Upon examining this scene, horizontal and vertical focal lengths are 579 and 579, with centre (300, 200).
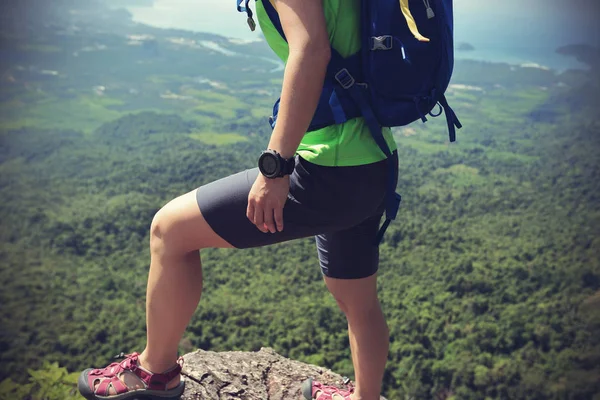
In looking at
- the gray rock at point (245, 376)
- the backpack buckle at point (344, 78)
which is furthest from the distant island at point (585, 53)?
the backpack buckle at point (344, 78)

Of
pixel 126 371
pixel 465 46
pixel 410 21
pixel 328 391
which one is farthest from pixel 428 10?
pixel 465 46

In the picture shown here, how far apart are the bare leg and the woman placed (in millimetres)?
12

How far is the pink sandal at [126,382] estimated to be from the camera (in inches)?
71.3

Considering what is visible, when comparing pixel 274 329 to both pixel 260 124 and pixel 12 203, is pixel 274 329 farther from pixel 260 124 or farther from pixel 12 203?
pixel 260 124

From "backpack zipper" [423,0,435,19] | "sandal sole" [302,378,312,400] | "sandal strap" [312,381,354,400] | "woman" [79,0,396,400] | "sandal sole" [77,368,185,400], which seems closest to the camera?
"woman" [79,0,396,400]

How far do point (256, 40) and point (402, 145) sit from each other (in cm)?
4285

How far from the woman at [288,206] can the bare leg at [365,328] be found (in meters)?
0.01

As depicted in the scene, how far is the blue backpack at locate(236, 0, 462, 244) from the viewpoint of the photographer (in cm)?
144

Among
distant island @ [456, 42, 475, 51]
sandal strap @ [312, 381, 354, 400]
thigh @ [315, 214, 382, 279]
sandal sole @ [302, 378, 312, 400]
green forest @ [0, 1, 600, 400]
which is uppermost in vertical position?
distant island @ [456, 42, 475, 51]

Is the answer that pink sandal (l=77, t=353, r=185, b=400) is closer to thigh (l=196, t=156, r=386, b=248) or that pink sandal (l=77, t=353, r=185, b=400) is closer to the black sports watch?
thigh (l=196, t=156, r=386, b=248)

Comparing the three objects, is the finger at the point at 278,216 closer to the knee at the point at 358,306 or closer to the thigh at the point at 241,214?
the thigh at the point at 241,214

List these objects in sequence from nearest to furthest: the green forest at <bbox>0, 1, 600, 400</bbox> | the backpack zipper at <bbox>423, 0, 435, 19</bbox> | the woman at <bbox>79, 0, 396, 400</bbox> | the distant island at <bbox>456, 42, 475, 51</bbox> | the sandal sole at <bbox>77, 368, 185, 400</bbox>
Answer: the woman at <bbox>79, 0, 396, 400</bbox> → the backpack zipper at <bbox>423, 0, 435, 19</bbox> → the sandal sole at <bbox>77, 368, 185, 400</bbox> → the green forest at <bbox>0, 1, 600, 400</bbox> → the distant island at <bbox>456, 42, 475, 51</bbox>

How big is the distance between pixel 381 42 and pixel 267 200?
18.9 inches

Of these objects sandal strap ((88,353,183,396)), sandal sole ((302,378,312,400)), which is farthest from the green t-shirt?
sandal sole ((302,378,312,400))
